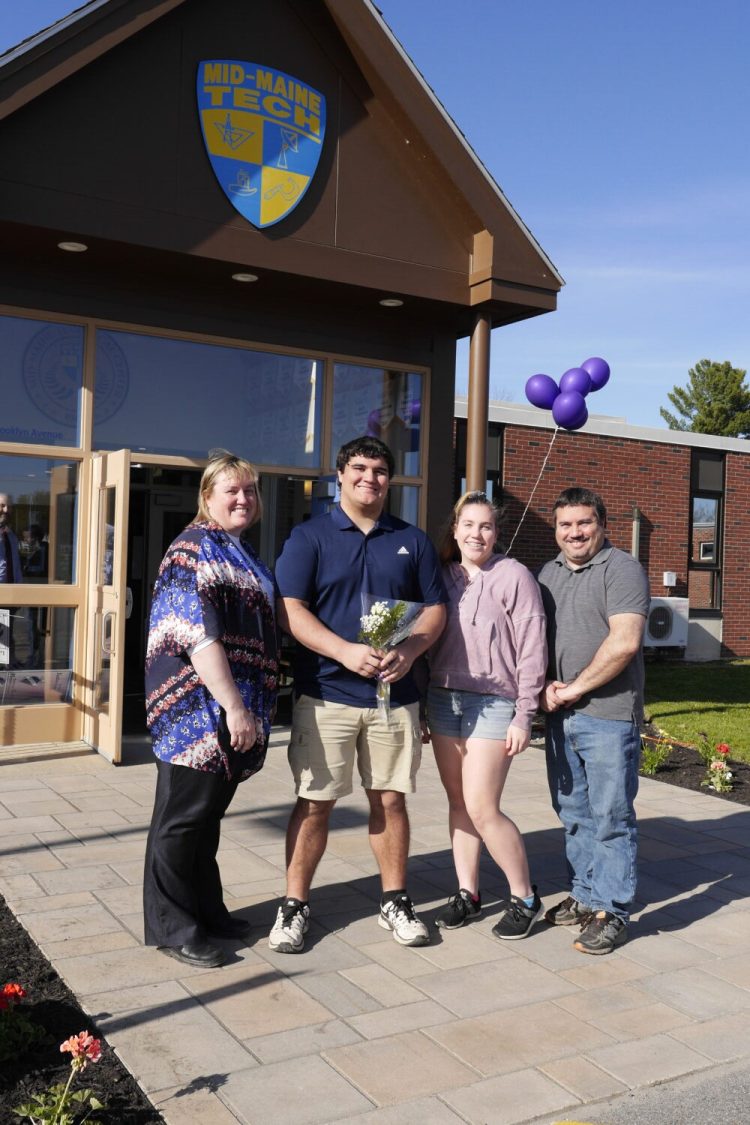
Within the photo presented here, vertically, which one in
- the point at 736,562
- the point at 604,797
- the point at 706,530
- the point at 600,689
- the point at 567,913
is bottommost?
the point at 567,913

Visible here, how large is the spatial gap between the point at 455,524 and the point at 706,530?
15384 mm

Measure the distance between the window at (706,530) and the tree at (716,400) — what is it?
1063 inches

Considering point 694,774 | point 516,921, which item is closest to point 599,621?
point 516,921

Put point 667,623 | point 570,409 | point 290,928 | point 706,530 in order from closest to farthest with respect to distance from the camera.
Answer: point 290,928, point 570,409, point 667,623, point 706,530

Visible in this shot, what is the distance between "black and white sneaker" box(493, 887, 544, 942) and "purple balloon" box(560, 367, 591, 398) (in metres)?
6.73

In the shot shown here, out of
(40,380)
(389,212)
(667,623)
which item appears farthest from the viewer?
(667,623)

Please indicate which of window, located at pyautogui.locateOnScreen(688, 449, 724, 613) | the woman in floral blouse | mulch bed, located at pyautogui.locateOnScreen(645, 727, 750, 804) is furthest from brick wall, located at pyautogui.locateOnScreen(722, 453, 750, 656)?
the woman in floral blouse

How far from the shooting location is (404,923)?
425cm

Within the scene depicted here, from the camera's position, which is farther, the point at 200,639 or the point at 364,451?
the point at 364,451

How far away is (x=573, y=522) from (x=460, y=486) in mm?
11201

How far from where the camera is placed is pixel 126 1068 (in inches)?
124

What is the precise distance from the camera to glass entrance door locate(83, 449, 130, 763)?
7340 mm

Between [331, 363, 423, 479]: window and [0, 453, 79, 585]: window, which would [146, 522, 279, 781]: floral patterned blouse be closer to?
[0, 453, 79, 585]: window

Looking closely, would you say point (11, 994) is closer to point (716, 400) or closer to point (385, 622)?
point (385, 622)
